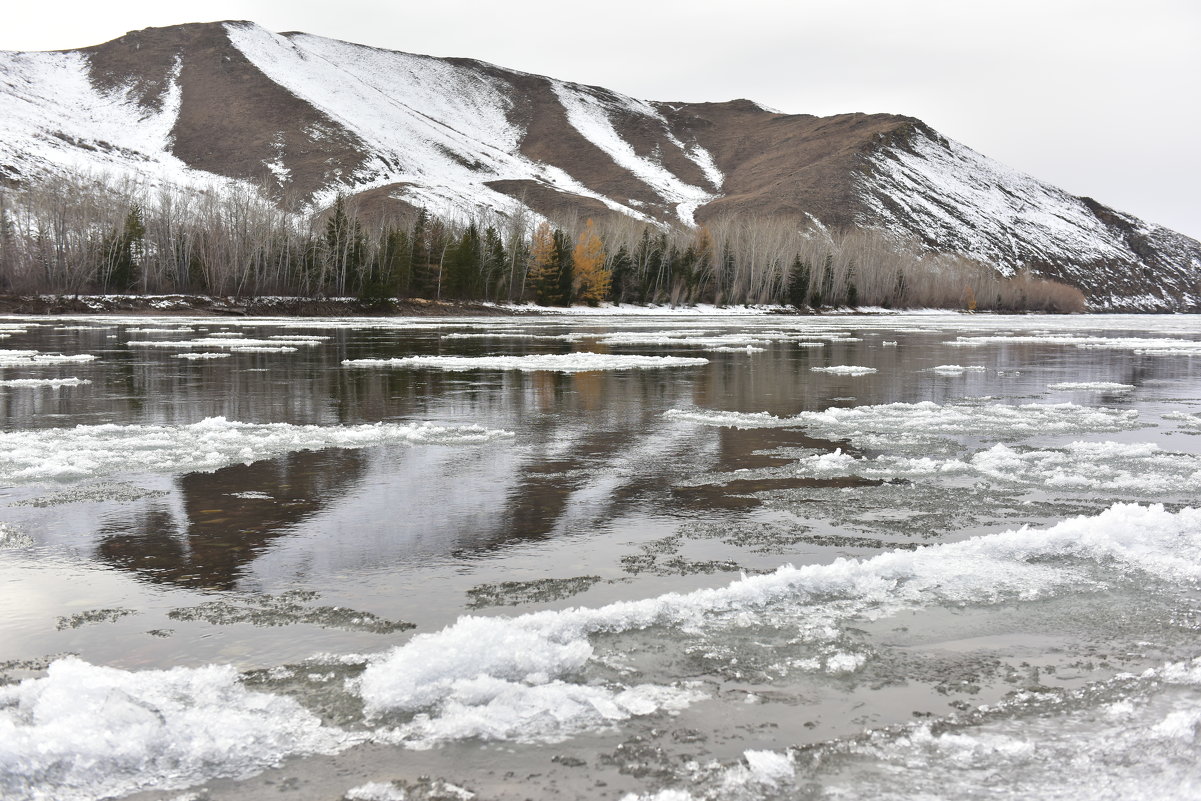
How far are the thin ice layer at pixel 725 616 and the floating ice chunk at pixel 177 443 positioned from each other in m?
5.47

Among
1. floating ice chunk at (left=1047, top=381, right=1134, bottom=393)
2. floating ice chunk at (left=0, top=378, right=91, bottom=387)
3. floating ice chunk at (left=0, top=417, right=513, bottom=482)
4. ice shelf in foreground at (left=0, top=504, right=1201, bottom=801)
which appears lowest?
ice shelf in foreground at (left=0, top=504, right=1201, bottom=801)

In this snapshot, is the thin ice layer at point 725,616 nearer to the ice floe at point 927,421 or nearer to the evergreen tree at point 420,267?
the ice floe at point 927,421

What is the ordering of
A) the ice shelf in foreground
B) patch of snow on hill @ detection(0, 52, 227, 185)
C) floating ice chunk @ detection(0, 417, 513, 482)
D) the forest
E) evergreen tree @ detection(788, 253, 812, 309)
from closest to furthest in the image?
the ice shelf in foreground → floating ice chunk @ detection(0, 417, 513, 482) → the forest → evergreen tree @ detection(788, 253, 812, 309) → patch of snow on hill @ detection(0, 52, 227, 185)

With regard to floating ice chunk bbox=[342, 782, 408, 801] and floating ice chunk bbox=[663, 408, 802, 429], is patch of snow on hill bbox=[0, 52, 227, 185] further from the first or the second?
floating ice chunk bbox=[342, 782, 408, 801]

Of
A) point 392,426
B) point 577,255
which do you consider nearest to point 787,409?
point 392,426

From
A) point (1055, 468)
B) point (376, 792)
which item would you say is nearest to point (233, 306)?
point (1055, 468)

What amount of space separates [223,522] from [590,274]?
8502cm

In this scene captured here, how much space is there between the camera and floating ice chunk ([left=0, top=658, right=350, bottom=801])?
10.5 feet

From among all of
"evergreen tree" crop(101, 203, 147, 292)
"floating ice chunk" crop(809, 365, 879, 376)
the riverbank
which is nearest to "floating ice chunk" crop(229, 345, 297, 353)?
"floating ice chunk" crop(809, 365, 879, 376)

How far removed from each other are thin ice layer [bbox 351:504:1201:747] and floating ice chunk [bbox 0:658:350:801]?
412 mm

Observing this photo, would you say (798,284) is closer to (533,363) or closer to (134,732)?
(533,363)

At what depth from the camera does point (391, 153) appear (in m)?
198

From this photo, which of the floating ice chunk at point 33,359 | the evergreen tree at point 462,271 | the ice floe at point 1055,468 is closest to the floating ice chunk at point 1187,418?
the ice floe at point 1055,468

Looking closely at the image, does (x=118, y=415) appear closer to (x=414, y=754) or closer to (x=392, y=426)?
(x=392, y=426)
